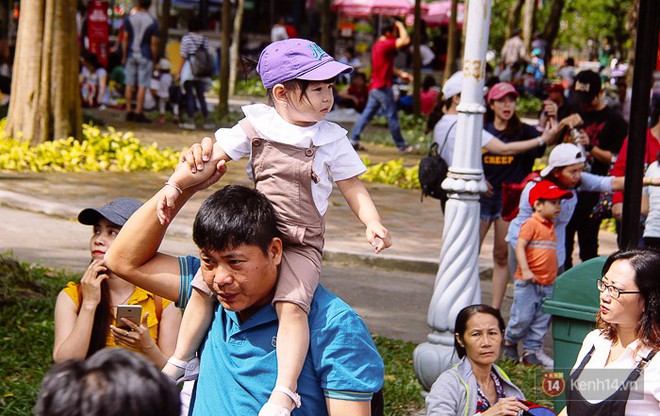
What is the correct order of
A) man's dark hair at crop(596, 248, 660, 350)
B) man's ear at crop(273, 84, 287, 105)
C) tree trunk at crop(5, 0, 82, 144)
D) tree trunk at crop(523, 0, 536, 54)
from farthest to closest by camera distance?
1. tree trunk at crop(523, 0, 536, 54)
2. tree trunk at crop(5, 0, 82, 144)
3. man's dark hair at crop(596, 248, 660, 350)
4. man's ear at crop(273, 84, 287, 105)

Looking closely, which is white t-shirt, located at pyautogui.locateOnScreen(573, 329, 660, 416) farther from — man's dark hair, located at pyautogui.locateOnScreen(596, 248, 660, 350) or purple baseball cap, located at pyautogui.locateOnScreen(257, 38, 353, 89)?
purple baseball cap, located at pyautogui.locateOnScreen(257, 38, 353, 89)

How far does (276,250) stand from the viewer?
3.15m

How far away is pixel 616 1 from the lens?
4634 centimetres

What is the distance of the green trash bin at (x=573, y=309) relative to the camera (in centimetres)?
558

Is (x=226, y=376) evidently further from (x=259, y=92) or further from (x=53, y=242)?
(x=259, y=92)

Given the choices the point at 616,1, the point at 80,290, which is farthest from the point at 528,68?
the point at 80,290

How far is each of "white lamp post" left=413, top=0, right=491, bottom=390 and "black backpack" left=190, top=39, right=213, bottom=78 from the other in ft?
46.3

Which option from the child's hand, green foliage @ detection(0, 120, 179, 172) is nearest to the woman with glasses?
the child's hand

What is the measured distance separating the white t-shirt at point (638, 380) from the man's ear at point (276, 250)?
1407mm

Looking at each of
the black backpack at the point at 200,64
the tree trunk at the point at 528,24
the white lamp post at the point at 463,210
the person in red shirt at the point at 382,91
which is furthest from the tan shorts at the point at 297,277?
the tree trunk at the point at 528,24

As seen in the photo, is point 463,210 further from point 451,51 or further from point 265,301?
point 451,51

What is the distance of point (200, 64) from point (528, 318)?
13.3 m

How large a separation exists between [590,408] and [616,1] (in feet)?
146

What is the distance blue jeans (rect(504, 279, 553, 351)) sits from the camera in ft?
Answer: 25.3
